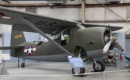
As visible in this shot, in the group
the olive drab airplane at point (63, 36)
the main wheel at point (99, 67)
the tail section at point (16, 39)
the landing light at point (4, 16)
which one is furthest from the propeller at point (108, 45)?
the tail section at point (16, 39)

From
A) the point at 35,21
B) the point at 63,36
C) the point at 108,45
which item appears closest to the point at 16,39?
the point at 35,21

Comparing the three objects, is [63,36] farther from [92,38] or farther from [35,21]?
[92,38]

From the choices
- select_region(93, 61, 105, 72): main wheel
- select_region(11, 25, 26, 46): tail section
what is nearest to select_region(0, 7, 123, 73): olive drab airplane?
select_region(93, 61, 105, 72): main wheel

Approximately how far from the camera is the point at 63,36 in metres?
10.7

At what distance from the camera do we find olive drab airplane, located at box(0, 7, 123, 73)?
922 centimetres

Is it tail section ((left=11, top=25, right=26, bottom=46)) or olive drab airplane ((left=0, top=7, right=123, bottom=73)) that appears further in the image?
tail section ((left=11, top=25, right=26, bottom=46))

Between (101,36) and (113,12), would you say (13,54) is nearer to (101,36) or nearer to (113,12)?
(101,36)

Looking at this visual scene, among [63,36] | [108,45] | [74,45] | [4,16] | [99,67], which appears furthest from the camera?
[63,36]

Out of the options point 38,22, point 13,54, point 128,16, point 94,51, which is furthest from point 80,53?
point 128,16

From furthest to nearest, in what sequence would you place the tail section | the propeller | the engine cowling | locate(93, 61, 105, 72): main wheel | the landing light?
1. the tail section
2. locate(93, 61, 105, 72): main wheel
3. the engine cowling
4. the landing light
5. the propeller

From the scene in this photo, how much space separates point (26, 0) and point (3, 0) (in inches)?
74.6

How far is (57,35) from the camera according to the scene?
10844mm

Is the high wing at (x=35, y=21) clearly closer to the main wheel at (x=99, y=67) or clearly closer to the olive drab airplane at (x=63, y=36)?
the olive drab airplane at (x=63, y=36)

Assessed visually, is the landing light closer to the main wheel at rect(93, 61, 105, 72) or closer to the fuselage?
the fuselage
